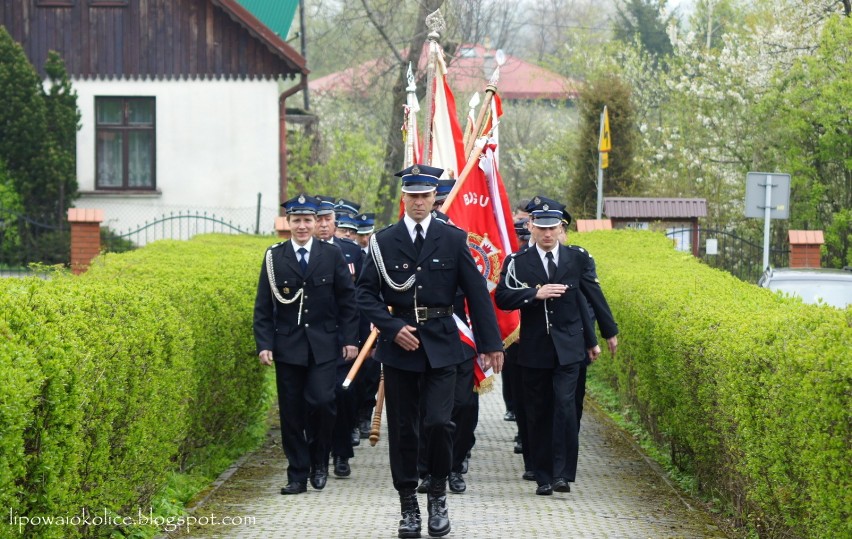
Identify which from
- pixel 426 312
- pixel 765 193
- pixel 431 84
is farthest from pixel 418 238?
pixel 765 193

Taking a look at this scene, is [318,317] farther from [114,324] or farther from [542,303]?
[114,324]

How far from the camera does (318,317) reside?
9531 mm

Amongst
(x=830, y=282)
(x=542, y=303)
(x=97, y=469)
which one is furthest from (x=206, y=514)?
(x=830, y=282)

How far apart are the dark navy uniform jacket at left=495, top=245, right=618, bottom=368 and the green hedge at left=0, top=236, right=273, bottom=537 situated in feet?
7.18

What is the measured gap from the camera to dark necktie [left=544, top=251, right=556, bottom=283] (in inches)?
385

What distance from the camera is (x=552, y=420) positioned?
977 centimetres

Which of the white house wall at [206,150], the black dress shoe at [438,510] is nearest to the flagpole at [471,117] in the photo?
the black dress shoe at [438,510]

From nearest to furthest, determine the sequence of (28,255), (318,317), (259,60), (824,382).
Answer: (824,382), (318,317), (28,255), (259,60)

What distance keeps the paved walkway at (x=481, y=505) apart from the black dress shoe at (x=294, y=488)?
0.17 ft

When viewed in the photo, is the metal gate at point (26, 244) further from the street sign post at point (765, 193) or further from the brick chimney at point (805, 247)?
the brick chimney at point (805, 247)

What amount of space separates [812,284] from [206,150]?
16.2m

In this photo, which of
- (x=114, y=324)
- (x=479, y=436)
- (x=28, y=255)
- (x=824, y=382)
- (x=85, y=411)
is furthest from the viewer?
(x=28, y=255)

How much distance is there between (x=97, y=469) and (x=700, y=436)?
4151mm

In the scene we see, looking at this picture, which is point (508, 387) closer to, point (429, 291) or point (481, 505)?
point (481, 505)
